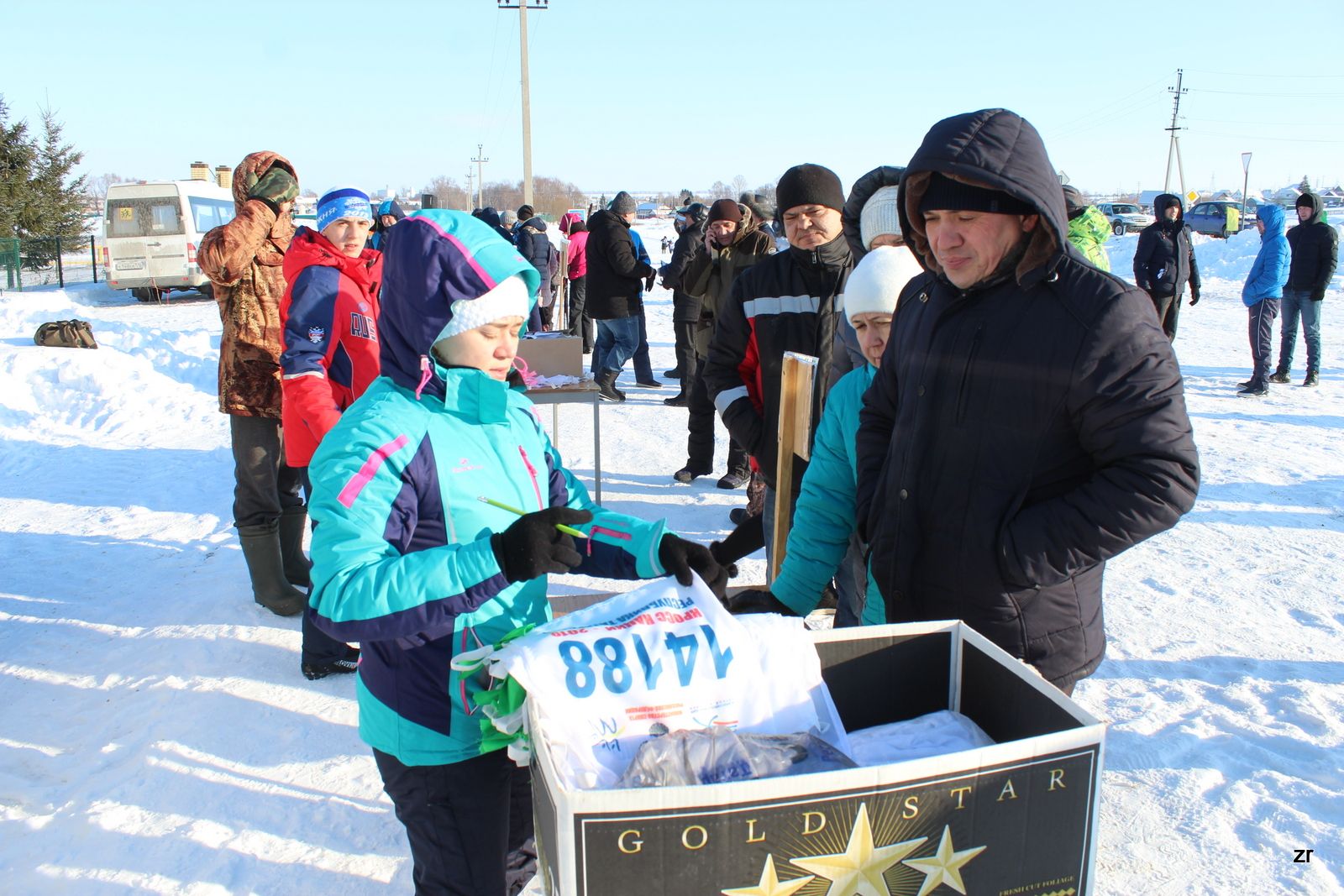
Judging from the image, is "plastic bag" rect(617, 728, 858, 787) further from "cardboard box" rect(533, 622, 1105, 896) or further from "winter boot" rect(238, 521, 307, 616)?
"winter boot" rect(238, 521, 307, 616)

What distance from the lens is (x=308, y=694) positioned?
143 inches

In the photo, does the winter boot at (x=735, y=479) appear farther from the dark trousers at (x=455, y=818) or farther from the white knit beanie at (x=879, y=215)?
the dark trousers at (x=455, y=818)

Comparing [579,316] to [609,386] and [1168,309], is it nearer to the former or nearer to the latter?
[609,386]

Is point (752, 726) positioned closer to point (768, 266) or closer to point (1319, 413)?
point (768, 266)

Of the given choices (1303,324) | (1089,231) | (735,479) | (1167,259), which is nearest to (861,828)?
(1089,231)

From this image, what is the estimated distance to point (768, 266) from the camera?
378 cm

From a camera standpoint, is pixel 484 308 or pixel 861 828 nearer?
pixel 861 828

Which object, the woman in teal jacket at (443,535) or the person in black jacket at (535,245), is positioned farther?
the person in black jacket at (535,245)

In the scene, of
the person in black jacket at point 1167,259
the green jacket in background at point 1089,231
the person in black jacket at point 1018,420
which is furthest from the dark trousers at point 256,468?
the person in black jacket at point 1167,259

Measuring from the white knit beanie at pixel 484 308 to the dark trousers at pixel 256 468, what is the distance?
2.74 metres

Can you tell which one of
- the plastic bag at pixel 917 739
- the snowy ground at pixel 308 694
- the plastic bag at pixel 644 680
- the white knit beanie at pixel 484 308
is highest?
the white knit beanie at pixel 484 308

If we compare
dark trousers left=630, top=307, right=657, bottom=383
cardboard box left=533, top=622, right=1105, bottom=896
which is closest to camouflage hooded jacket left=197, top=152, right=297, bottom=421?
cardboard box left=533, top=622, right=1105, bottom=896

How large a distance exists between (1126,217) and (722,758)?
143ft

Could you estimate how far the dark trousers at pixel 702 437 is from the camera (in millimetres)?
6219
